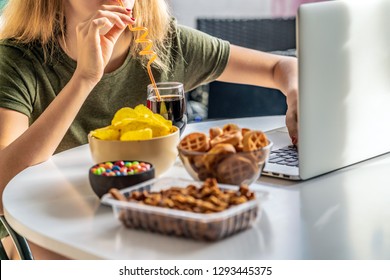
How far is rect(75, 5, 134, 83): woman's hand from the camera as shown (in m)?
1.51

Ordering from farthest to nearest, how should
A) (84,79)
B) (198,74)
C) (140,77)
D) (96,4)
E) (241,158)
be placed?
1. (198,74)
2. (140,77)
3. (96,4)
4. (84,79)
5. (241,158)

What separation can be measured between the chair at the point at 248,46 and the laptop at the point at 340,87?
→ 1879 mm

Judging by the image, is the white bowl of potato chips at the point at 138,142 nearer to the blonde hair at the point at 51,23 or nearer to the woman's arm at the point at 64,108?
the woman's arm at the point at 64,108

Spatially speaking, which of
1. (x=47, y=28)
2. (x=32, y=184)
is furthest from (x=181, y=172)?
(x=47, y=28)

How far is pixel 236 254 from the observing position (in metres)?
0.93

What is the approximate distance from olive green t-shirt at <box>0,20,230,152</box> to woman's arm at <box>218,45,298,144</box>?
30 millimetres

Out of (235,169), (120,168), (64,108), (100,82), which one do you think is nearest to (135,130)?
(120,168)

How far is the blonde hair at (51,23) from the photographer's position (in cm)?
189

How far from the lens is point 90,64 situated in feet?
5.12

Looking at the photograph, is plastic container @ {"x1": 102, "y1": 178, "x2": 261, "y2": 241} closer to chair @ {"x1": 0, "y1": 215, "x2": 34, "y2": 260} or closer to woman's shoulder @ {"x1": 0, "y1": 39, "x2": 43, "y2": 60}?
chair @ {"x1": 0, "y1": 215, "x2": 34, "y2": 260}

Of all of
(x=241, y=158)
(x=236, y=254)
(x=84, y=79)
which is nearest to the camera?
(x=236, y=254)

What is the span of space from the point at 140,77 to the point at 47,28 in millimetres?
287

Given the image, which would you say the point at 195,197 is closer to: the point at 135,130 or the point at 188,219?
the point at 188,219
